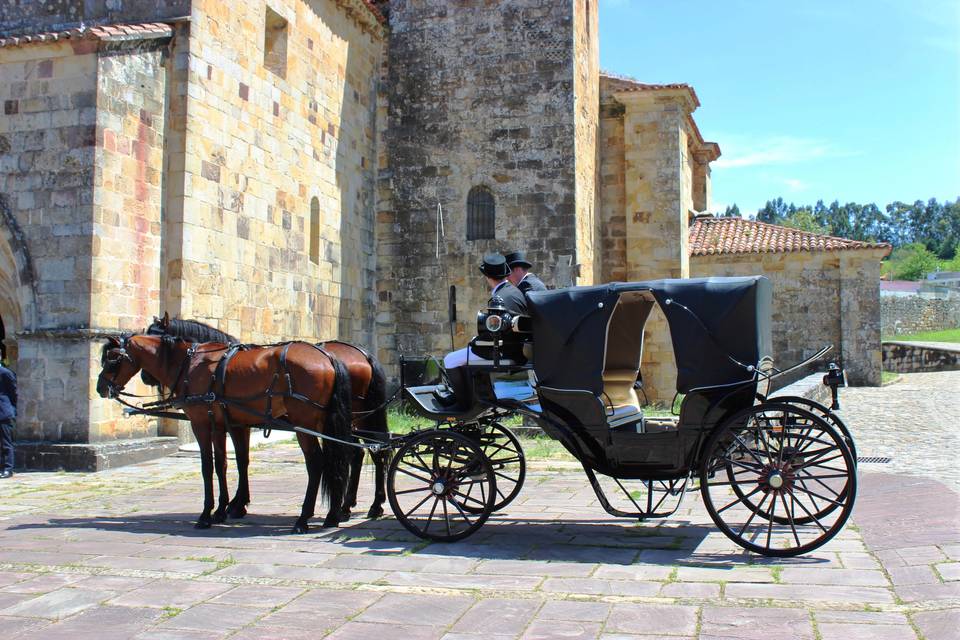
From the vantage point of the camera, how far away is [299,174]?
14453mm

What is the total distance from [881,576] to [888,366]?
34.0 metres

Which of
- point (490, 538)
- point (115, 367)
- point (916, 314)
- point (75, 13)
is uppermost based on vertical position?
point (75, 13)

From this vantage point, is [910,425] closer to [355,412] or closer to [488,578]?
[355,412]

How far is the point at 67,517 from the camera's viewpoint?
24.3 ft

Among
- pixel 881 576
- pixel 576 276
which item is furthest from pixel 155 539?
pixel 576 276

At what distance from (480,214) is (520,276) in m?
10.1

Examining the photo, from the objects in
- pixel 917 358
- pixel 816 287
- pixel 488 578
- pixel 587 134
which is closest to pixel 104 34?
pixel 488 578

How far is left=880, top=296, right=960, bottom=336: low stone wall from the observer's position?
161 ft

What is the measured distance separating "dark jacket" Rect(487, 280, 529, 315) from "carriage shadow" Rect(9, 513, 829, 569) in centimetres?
165

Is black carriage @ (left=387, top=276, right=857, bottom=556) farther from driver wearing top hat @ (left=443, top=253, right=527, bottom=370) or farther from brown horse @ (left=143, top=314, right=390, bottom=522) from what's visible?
brown horse @ (left=143, top=314, right=390, bottom=522)

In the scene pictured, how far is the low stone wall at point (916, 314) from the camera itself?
49.1m

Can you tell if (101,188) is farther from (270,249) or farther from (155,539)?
(155,539)

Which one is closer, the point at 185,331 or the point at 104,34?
the point at 185,331

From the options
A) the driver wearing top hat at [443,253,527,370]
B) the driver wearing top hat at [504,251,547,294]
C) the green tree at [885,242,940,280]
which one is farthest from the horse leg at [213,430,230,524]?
the green tree at [885,242,940,280]
